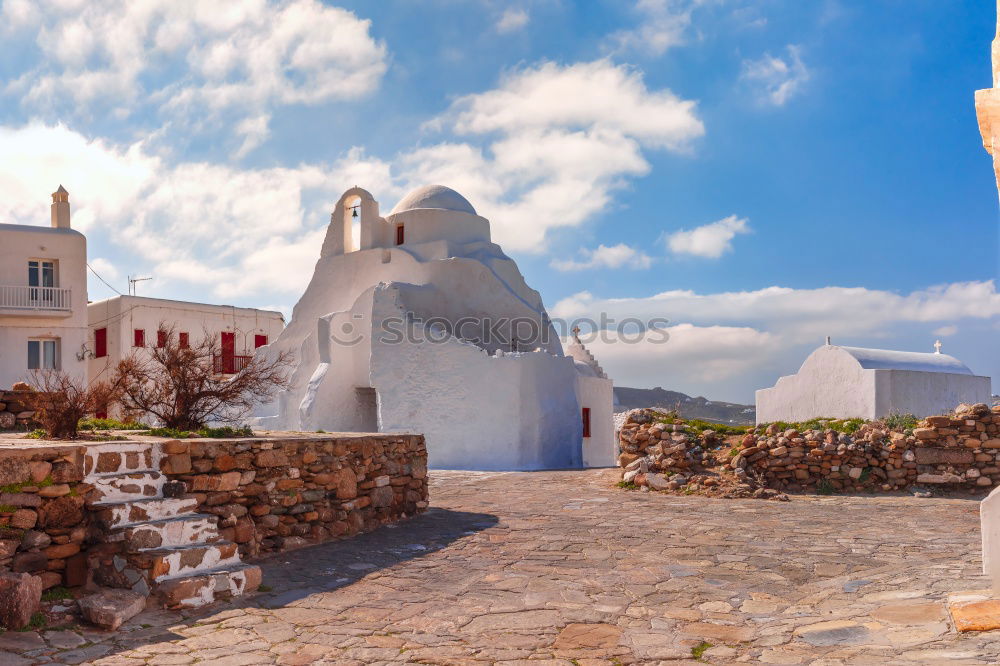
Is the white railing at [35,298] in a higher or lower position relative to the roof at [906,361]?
higher

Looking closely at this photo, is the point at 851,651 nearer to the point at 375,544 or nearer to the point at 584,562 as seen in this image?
the point at 584,562

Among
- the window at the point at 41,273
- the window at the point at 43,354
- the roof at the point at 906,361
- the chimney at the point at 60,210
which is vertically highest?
the chimney at the point at 60,210

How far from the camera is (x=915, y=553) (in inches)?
257

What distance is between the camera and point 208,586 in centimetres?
514

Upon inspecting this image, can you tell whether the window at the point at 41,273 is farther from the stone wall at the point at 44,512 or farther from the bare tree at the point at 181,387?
the stone wall at the point at 44,512

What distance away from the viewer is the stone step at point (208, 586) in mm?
4941

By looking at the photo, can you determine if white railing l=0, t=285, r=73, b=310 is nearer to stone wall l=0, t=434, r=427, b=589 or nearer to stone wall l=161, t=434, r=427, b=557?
stone wall l=0, t=434, r=427, b=589

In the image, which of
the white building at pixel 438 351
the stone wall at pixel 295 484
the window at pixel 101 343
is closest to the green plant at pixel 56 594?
the stone wall at pixel 295 484

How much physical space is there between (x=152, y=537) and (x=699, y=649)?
3.47 metres

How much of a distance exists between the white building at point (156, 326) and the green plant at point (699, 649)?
2201 centimetres

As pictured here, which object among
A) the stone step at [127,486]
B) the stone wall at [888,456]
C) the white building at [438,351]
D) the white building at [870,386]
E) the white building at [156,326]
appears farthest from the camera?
the white building at [156,326]

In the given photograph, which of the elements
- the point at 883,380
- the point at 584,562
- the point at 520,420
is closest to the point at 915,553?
the point at 584,562

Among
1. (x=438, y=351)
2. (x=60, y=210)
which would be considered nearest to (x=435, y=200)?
(x=438, y=351)

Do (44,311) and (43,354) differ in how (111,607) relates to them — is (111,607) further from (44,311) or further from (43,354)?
(43,354)
